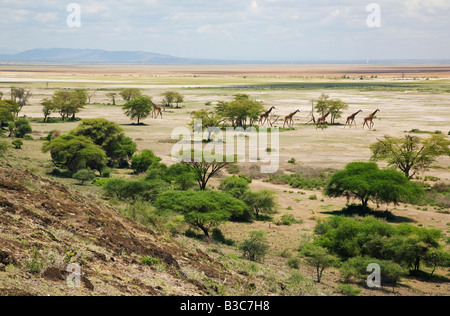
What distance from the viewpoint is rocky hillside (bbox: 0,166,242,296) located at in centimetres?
1041

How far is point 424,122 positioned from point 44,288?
7108cm

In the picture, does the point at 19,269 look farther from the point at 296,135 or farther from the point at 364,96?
the point at 364,96

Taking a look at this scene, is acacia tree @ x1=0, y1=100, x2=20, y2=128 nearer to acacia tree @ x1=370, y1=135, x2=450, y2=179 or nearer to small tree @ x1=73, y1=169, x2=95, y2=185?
small tree @ x1=73, y1=169, x2=95, y2=185

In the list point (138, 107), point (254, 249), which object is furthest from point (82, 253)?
point (138, 107)

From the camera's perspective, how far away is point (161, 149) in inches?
2069

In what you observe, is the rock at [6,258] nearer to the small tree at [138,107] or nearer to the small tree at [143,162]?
the small tree at [143,162]

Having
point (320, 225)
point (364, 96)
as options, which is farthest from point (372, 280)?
point (364, 96)

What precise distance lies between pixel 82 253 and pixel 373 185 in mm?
21486

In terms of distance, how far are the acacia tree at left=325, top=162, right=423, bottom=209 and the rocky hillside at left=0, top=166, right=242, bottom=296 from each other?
15588mm

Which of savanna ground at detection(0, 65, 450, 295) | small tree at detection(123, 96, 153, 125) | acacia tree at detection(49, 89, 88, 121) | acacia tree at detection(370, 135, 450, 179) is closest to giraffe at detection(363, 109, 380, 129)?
savanna ground at detection(0, 65, 450, 295)

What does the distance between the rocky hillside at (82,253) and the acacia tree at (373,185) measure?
15.6m

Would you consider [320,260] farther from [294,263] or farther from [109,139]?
[109,139]

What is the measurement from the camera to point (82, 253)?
12.4 metres

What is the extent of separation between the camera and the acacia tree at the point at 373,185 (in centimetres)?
2867
